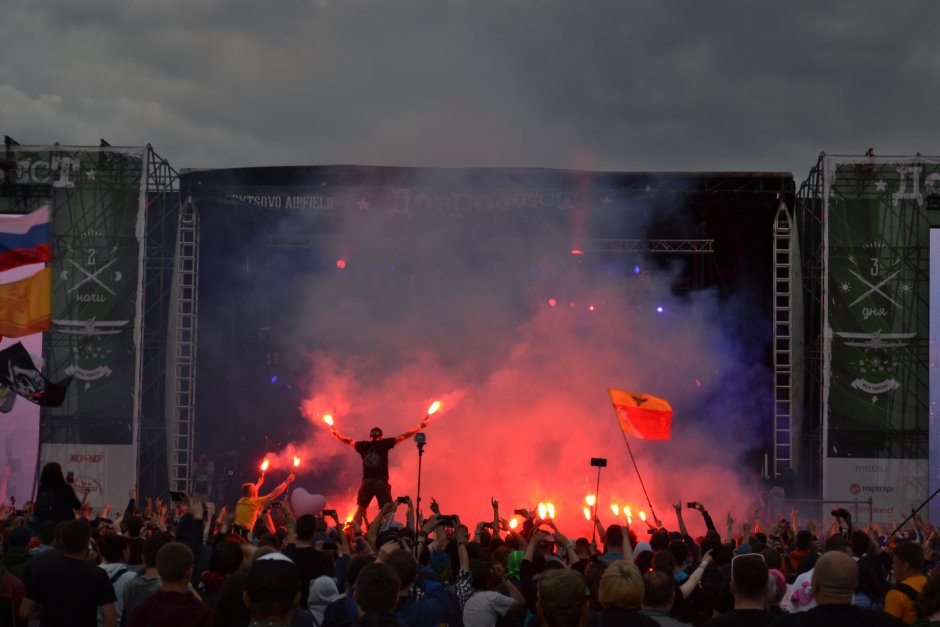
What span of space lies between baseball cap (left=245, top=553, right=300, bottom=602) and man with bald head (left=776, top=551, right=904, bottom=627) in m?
1.94

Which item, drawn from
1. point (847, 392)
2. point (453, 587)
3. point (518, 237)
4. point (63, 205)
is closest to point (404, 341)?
point (518, 237)

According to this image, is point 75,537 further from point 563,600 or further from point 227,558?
point 563,600

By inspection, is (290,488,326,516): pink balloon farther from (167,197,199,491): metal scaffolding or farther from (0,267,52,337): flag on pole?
(0,267,52,337): flag on pole

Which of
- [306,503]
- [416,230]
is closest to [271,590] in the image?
[306,503]

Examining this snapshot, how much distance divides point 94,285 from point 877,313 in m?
15.1

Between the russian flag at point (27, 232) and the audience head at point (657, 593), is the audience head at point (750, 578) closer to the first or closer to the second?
the audience head at point (657, 593)

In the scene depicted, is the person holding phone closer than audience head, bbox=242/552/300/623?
No

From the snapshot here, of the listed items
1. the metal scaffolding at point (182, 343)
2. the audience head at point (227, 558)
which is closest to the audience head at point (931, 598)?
the audience head at point (227, 558)

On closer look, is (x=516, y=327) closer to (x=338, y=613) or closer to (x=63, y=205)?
(x=63, y=205)

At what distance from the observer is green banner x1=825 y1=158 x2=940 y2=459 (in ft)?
75.8

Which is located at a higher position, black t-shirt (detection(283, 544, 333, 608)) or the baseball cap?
the baseball cap

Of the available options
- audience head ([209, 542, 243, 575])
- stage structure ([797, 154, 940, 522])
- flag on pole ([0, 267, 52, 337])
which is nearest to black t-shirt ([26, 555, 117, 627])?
audience head ([209, 542, 243, 575])

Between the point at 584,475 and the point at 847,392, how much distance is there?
5435 mm

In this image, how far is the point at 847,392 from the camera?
2316 centimetres
